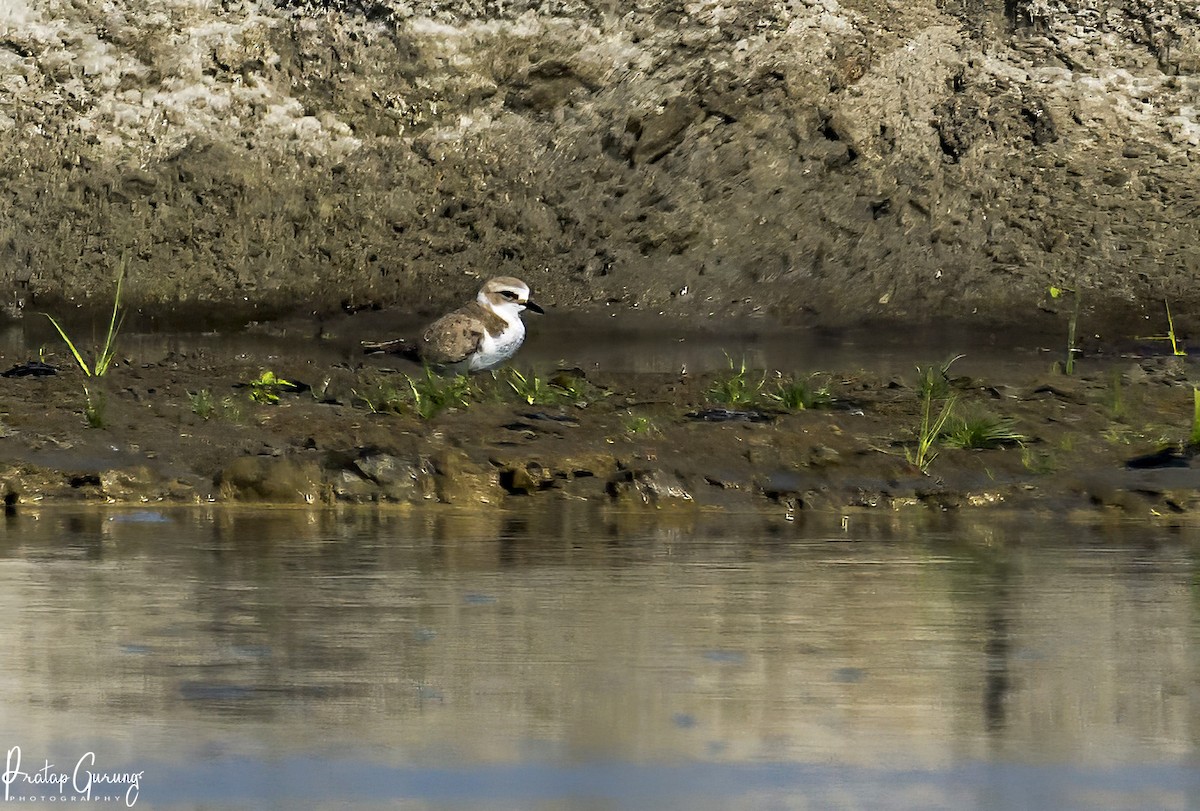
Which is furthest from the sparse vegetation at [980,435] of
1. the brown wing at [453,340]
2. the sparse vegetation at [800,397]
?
the brown wing at [453,340]

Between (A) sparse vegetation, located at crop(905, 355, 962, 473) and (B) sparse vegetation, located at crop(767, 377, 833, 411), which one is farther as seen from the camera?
(B) sparse vegetation, located at crop(767, 377, 833, 411)

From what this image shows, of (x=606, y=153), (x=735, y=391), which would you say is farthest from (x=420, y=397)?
(x=606, y=153)

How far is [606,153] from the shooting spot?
63.4 ft

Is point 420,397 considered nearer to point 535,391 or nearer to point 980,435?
point 535,391

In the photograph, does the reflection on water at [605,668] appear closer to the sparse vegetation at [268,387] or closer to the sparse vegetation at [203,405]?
the sparse vegetation at [203,405]

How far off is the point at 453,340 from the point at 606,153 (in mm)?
7266

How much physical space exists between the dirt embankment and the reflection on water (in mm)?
10814

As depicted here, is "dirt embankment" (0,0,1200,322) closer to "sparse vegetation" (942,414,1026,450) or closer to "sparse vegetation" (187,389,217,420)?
"sparse vegetation" (187,389,217,420)

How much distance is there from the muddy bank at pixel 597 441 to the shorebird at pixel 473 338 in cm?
44

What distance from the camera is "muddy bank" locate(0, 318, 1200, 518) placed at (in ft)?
28.8

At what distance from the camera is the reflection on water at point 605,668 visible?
398 centimetres

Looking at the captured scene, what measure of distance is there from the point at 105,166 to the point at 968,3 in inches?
308

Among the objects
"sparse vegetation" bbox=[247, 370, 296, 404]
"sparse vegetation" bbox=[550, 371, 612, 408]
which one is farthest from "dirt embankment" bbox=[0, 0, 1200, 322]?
"sparse vegetation" bbox=[247, 370, 296, 404]

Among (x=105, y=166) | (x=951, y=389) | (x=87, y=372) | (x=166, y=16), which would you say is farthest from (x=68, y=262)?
(x=951, y=389)
